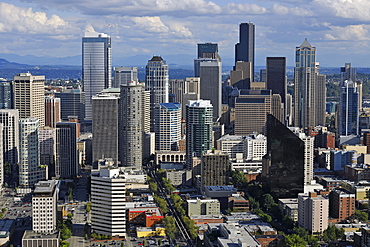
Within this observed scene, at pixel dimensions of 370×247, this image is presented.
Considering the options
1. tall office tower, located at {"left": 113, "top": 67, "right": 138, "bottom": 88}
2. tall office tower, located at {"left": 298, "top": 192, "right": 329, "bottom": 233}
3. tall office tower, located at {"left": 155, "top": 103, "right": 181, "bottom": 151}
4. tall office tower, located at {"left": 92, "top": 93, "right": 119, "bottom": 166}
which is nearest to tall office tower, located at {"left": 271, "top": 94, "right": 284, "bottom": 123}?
tall office tower, located at {"left": 155, "top": 103, "right": 181, "bottom": 151}

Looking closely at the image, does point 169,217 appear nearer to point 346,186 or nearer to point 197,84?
point 346,186

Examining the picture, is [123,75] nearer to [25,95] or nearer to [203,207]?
Answer: [25,95]

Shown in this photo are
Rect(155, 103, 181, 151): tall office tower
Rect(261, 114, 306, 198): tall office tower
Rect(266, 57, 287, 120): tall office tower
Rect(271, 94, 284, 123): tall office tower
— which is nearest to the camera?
Rect(261, 114, 306, 198): tall office tower

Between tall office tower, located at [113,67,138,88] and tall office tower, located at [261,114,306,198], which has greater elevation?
tall office tower, located at [113,67,138,88]

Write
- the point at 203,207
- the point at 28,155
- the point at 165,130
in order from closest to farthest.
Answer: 1. the point at 203,207
2. the point at 28,155
3. the point at 165,130

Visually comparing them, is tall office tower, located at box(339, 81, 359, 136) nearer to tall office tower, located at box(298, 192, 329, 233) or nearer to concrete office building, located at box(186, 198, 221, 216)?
concrete office building, located at box(186, 198, 221, 216)

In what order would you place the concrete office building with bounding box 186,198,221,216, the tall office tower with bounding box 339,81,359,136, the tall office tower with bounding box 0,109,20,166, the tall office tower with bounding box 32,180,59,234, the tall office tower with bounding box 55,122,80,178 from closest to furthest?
the tall office tower with bounding box 32,180,59,234
the concrete office building with bounding box 186,198,221,216
the tall office tower with bounding box 55,122,80,178
the tall office tower with bounding box 0,109,20,166
the tall office tower with bounding box 339,81,359,136

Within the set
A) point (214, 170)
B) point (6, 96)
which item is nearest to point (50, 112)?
point (6, 96)
